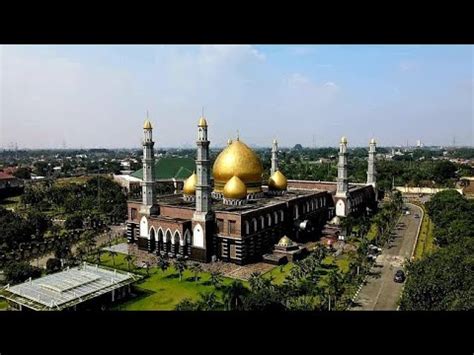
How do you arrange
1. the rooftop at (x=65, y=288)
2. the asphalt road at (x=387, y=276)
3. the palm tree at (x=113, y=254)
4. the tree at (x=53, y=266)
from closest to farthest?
the rooftop at (x=65, y=288) → the asphalt road at (x=387, y=276) → the tree at (x=53, y=266) → the palm tree at (x=113, y=254)

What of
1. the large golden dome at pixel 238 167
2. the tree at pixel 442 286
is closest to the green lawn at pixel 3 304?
the large golden dome at pixel 238 167

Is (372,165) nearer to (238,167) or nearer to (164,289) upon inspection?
(238,167)

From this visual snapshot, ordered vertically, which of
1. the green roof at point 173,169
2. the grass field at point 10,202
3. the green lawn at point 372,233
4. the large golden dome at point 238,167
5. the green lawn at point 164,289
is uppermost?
the large golden dome at point 238,167

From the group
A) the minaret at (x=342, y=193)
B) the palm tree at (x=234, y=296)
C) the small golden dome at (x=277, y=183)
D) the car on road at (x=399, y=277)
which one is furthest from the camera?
the minaret at (x=342, y=193)

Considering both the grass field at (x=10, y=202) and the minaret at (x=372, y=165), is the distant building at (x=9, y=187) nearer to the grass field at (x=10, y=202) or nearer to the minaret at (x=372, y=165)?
the grass field at (x=10, y=202)

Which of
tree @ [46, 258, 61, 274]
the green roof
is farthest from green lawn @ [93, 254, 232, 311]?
the green roof

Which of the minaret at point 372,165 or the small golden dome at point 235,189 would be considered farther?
the minaret at point 372,165
